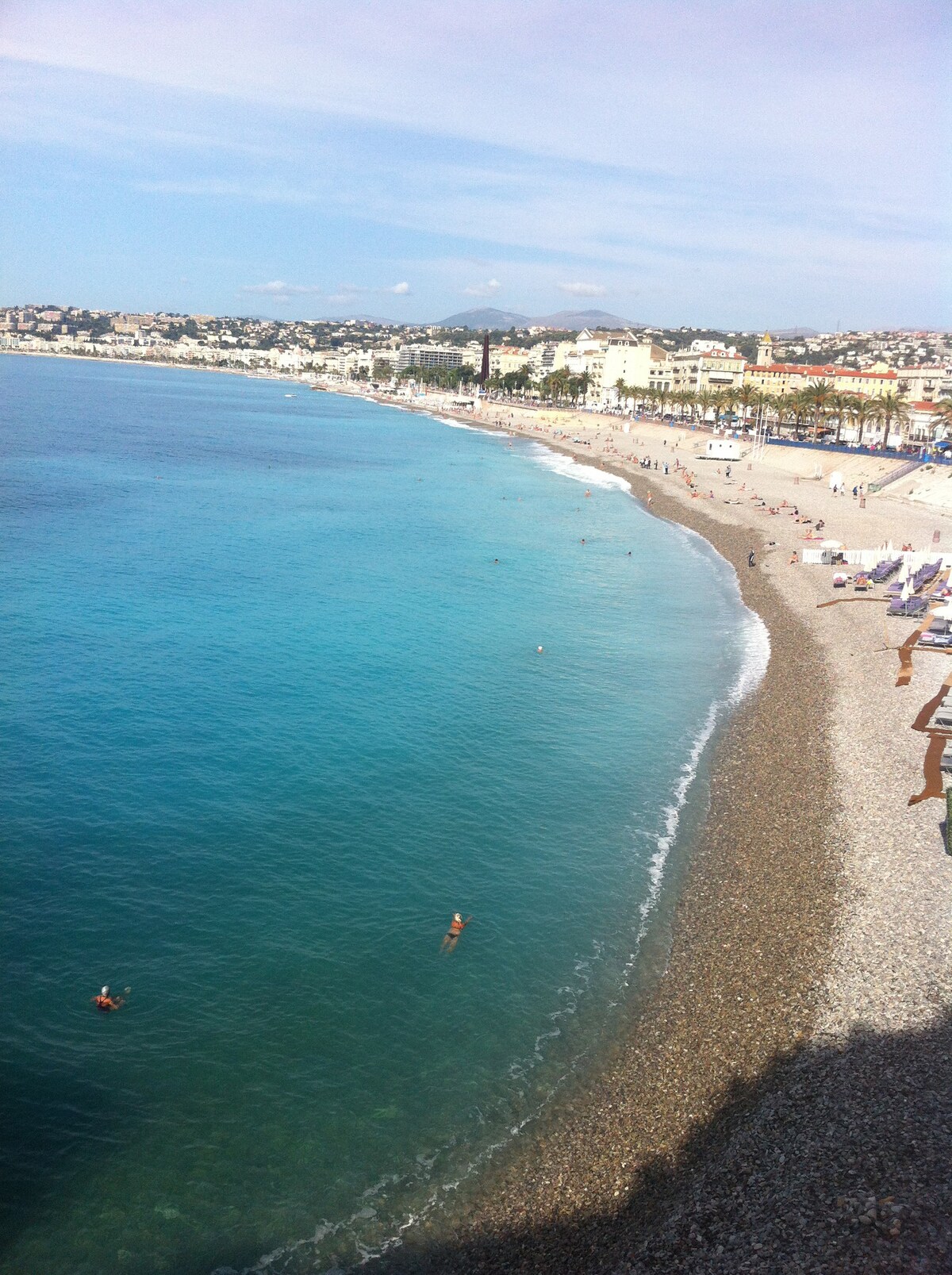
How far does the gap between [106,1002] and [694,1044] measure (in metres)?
9.27

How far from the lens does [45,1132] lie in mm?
13344

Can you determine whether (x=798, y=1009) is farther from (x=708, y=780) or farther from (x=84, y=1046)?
(x=84, y=1046)

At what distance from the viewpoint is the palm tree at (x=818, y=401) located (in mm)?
97000

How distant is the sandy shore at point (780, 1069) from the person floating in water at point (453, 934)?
11.9 ft

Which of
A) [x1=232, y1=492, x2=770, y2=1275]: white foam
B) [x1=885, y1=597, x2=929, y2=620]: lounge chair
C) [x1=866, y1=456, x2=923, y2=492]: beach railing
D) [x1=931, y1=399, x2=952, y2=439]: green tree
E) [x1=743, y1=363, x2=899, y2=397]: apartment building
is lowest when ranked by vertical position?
[x1=232, y1=492, x2=770, y2=1275]: white foam

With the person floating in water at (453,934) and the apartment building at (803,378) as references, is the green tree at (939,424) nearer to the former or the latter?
the apartment building at (803,378)

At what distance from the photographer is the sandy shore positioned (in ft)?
36.9

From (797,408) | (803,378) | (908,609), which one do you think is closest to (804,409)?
(797,408)

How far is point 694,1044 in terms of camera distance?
1504cm

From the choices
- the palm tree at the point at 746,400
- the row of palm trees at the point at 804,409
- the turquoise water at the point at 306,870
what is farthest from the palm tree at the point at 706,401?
the turquoise water at the point at 306,870

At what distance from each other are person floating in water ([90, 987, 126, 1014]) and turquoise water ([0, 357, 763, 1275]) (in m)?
0.21

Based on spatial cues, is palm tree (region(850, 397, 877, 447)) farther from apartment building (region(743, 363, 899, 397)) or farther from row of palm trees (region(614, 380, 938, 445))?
apartment building (region(743, 363, 899, 397))

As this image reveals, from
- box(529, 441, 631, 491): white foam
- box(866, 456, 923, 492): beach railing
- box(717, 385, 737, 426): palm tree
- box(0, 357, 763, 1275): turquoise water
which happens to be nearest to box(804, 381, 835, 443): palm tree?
box(717, 385, 737, 426): palm tree

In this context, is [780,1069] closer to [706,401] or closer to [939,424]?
[939,424]
